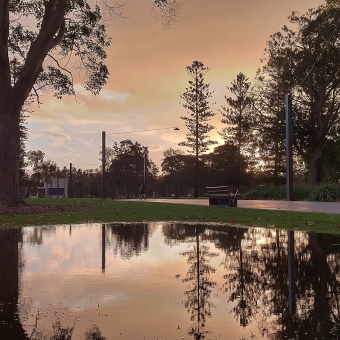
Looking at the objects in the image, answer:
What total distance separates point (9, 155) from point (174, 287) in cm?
1429

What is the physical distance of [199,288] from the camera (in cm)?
471

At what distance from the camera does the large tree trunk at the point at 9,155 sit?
16953 millimetres

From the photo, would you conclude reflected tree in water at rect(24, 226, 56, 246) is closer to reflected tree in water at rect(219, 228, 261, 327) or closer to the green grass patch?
reflected tree in water at rect(219, 228, 261, 327)

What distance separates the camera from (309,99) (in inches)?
1515

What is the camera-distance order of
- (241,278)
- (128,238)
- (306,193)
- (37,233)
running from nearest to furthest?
(241,278), (128,238), (37,233), (306,193)

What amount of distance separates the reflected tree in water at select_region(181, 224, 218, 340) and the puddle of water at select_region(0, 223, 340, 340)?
0.04 ft

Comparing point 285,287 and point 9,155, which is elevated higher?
point 9,155

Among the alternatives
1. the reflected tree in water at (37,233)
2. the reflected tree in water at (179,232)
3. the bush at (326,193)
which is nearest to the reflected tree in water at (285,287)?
the reflected tree in water at (179,232)

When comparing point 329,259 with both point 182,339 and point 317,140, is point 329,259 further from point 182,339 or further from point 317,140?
point 317,140

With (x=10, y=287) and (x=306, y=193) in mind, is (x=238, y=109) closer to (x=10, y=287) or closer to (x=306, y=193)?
(x=306, y=193)

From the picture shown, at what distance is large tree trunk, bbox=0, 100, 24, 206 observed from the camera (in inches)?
667

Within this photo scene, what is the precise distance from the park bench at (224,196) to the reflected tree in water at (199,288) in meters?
12.6

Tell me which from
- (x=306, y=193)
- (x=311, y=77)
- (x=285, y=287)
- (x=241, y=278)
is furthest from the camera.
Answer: (x=311, y=77)

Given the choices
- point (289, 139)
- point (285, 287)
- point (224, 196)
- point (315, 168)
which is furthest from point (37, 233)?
point (315, 168)
